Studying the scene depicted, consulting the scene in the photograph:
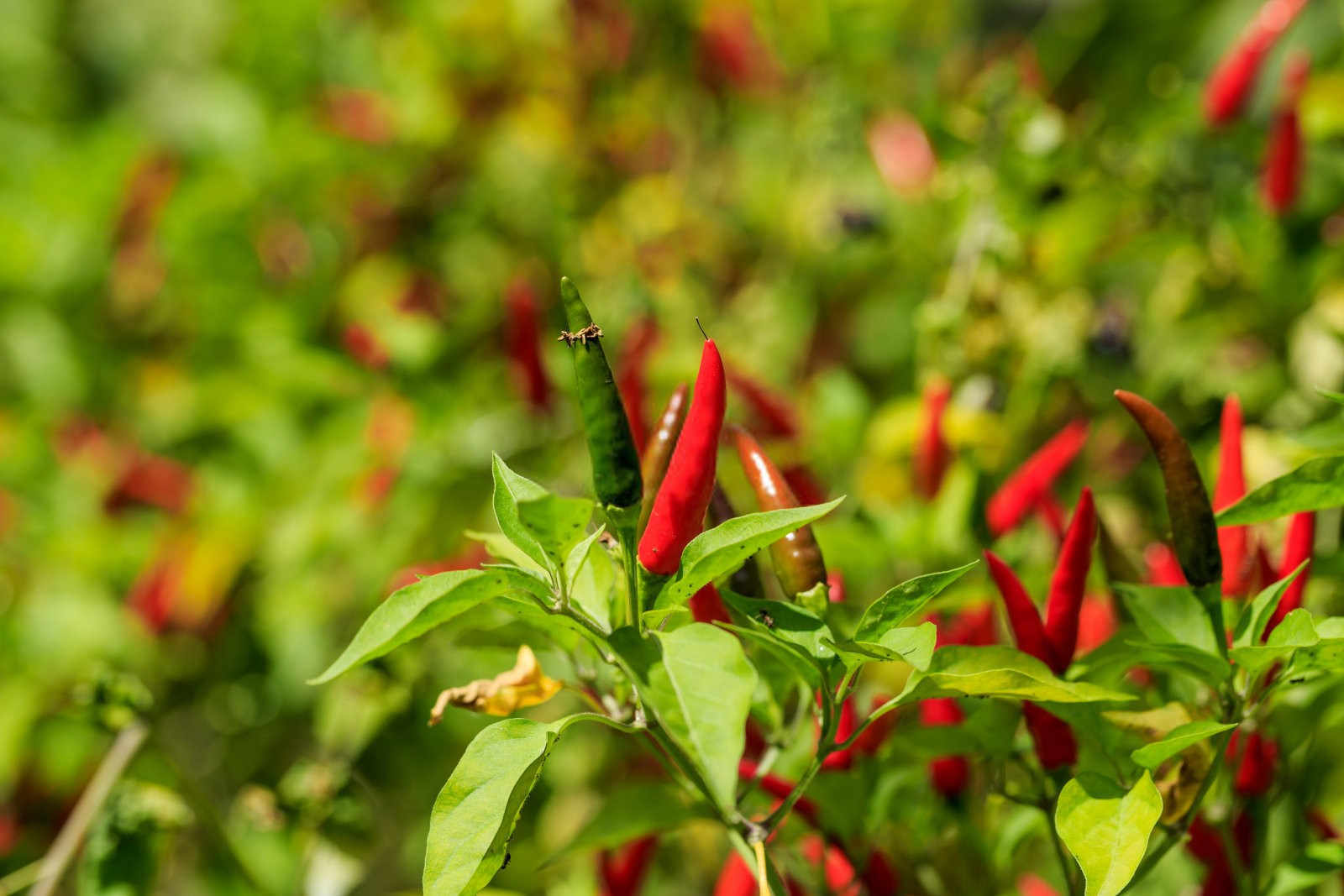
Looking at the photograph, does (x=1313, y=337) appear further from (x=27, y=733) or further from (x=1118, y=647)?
(x=27, y=733)

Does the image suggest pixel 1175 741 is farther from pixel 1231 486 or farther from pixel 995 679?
pixel 1231 486

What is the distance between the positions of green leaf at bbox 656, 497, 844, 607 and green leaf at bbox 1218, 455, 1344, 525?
1.03 feet

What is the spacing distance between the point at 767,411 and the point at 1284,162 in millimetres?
671

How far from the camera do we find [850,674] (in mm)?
760

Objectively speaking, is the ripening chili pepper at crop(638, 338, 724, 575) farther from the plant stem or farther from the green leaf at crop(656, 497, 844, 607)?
the plant stem

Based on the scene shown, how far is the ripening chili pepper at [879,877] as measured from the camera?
0.98 m

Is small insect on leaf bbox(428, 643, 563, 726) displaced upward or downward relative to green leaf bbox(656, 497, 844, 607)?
downward

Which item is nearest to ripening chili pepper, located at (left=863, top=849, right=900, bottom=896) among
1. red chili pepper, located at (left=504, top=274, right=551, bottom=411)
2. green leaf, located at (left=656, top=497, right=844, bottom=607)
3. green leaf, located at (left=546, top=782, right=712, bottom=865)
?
green leaf, located at (left=546, top=782, right=712, bottom=865)

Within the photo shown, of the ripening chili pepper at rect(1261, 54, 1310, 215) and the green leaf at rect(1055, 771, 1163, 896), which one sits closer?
the green leaf at rect(1055, 771, 1163, 896)

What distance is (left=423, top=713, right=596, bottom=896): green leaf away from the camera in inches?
27.2

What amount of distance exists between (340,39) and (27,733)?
62.2 inches

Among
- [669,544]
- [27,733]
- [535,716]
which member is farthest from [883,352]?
[27,733]

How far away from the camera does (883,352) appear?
1.87 m

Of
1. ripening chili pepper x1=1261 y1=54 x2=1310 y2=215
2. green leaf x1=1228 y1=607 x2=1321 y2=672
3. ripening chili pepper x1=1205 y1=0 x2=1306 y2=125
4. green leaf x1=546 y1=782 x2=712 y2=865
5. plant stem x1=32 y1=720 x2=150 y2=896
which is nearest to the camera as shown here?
green leaf x1=1228 y1=607 x2=1321 y2=672
